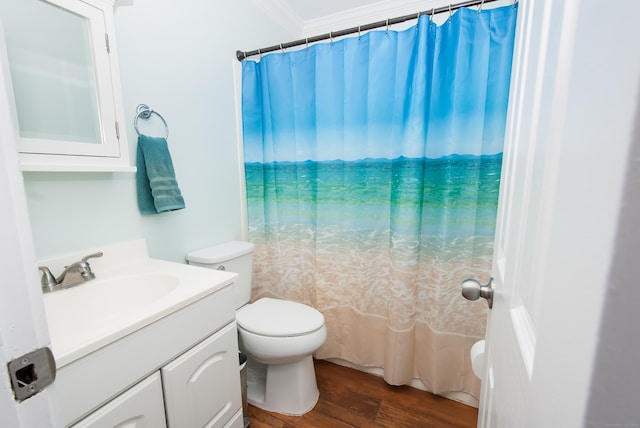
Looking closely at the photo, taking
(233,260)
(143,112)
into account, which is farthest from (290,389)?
(143,112)

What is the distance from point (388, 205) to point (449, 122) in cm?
51

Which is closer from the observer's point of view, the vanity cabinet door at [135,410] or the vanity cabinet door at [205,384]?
the vanity cabinet door at [135,410]

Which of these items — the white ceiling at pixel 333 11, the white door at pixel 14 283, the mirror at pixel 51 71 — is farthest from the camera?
the white ceiling at pixel 333 11

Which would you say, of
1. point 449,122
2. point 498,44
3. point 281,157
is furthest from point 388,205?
point 498,44

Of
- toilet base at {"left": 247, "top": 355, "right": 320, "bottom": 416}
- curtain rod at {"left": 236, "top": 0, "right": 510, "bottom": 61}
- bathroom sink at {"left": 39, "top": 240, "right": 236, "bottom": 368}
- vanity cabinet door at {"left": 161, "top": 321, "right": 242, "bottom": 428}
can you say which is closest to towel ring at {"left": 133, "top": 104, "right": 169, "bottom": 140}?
bathroom sink at {"left": 39, "top": 240, "right": 236, "bottom": 368}

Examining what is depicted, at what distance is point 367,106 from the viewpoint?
1.51 meters

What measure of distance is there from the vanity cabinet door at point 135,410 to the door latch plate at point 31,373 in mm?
424

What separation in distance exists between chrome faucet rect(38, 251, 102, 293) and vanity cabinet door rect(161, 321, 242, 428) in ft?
1.55

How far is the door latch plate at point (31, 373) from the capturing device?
1.13 feet

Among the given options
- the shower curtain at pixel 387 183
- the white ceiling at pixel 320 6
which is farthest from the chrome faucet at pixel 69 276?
the white ceiling at pixel 320 6

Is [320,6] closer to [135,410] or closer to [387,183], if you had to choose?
[387,183]

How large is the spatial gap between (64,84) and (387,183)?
1411mm

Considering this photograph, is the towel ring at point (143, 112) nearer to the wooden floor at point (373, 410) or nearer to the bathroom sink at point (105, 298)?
the bathroom sink at point (105, 298)

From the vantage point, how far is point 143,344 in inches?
30.1
